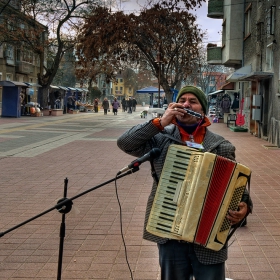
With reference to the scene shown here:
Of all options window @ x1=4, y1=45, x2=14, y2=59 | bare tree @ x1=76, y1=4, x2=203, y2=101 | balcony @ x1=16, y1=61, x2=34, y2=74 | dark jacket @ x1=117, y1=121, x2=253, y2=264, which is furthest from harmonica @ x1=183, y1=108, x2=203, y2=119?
balcony @ x1=16, y1=61, x2=34, y2=74

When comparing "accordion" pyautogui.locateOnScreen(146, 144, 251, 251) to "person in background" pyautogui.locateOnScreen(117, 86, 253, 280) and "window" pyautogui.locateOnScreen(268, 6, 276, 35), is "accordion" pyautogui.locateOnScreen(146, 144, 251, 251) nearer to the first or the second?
"person in background" pyautogui.locateOnScreen(117, 86, 253, 280)

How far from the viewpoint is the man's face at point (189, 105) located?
2.53m

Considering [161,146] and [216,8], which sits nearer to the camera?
[161,146]

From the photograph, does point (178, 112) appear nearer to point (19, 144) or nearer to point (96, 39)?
point (19, 144)

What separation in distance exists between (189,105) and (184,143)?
24 centimetres

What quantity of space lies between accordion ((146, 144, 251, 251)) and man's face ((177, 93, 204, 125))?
29 centimetres

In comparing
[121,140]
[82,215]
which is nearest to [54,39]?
[82,215]

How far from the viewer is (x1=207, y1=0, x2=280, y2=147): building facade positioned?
Result: 55.1 feet

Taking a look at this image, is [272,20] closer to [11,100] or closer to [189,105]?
[189,105]

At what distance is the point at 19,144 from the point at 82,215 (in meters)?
8.99

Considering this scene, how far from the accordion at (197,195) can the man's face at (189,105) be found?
288mm

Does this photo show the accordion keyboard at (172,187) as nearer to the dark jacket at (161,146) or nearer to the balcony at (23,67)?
the dark jacket at (161,146)

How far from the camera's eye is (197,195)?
222cm

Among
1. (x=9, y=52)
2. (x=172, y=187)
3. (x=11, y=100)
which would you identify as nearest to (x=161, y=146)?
(x=172, y=187)
